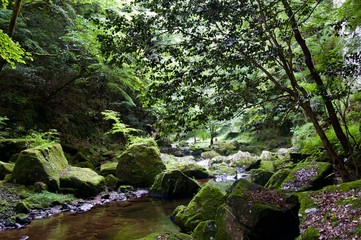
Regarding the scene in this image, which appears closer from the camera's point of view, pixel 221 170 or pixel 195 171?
pixel 195 171

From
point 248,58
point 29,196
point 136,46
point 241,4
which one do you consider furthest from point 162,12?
point 29,196

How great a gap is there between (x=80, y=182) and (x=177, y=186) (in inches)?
132

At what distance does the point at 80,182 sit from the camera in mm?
10641

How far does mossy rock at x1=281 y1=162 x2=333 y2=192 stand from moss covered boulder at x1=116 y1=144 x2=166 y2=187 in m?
7.30

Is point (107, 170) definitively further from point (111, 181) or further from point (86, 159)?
point (86, 159)

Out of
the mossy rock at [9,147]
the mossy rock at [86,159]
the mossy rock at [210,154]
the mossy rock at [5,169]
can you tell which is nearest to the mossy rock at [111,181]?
the mossy rock at [86,159]

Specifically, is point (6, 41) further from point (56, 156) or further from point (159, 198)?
point (159, 198)

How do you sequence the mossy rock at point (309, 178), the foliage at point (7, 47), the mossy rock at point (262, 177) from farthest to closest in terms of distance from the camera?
1. the mossy rock at point (262, 177)
2. the foliage at point (7, 47)
3. the mossy rock at point (309, 178)

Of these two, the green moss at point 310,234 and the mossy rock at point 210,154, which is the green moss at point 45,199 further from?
the mossy rock at point 210,154

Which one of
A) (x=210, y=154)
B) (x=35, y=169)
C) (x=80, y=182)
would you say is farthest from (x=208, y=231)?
(x=210, y=154)

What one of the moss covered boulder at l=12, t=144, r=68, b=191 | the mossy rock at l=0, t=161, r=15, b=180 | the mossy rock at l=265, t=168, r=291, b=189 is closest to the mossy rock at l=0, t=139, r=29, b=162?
the mossy rock at l=0, t=161, r=15, b=180

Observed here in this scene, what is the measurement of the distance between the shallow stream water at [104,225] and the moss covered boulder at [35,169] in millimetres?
1857

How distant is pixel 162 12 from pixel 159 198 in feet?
25.0

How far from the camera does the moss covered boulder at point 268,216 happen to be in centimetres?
431
